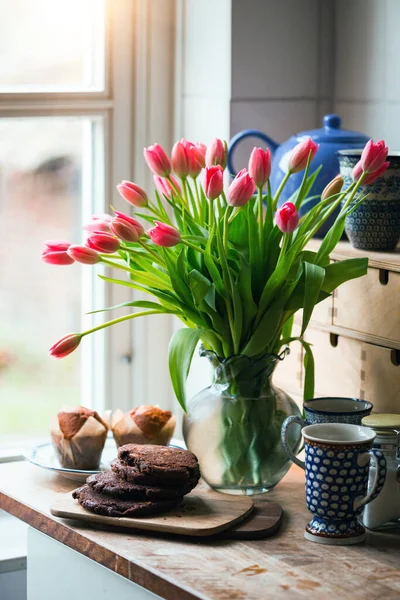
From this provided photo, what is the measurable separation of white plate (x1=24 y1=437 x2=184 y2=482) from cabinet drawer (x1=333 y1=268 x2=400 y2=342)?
1.09ft

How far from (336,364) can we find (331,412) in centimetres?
Result: 28

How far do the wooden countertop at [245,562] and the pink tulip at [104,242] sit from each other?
13.6 inches

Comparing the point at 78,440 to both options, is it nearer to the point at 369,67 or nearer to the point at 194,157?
the point at 194,157

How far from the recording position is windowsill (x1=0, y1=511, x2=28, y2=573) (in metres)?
1.72

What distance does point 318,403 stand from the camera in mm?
1401

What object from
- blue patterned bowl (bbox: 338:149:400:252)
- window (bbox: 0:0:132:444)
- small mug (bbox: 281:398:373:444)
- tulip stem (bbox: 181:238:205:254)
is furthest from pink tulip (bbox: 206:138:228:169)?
window (bbox: 0:0:132:444)

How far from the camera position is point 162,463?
132cm

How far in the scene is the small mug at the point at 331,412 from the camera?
53.1 inches

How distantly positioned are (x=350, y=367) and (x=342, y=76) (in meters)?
0.63

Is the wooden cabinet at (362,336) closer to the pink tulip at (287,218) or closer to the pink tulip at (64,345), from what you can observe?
the pink tulip at (287,218)

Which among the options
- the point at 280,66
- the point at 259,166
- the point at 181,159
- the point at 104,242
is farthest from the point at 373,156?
the point at 280,66

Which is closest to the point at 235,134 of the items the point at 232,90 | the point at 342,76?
the point at 232,90

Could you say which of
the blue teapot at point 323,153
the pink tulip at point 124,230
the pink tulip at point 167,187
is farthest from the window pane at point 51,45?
the pink tulip at point 124,230

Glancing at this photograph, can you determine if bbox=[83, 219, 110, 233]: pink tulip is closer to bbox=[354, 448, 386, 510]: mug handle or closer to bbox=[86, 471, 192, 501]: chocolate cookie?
bbox=[86, 471, 192, 501]: chocolate cookie
